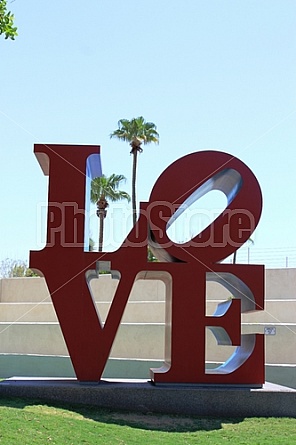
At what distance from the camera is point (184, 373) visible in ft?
40.4

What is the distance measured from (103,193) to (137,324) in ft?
62.4

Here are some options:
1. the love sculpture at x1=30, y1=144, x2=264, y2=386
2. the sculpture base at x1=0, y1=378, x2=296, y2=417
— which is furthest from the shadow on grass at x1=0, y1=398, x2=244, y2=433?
the love sculpture at x1=30, y1=144, x2=264, y2=386

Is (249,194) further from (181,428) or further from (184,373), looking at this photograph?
(181,428)

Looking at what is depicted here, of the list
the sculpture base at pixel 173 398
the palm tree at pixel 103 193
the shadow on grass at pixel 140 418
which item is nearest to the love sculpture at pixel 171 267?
the sculpture base at pixel 173 398

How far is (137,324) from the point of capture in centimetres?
1983

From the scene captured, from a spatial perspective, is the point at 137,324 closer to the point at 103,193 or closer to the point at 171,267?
the point at 171,267

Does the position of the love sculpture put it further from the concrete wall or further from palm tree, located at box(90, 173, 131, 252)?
palm tree, located at box(90, 173, 131, 252)

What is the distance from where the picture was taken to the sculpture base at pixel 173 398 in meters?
11.8

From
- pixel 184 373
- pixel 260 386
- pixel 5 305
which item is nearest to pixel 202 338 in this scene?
pixel 184 373

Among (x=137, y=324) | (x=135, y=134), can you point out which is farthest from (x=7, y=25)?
(x=135, y=134)

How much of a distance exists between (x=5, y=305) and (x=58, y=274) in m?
13.9

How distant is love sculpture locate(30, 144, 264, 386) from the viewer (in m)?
12.3

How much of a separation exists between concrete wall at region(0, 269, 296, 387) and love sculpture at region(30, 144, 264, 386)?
318 cm

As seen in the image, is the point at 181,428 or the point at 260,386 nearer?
the point at 181,428
